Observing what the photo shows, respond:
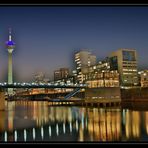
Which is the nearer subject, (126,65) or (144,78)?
(144,78)

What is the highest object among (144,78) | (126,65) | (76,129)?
(126,65)

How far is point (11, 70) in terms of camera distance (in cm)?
5809

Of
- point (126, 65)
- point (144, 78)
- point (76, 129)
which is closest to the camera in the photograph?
point (76, 129)

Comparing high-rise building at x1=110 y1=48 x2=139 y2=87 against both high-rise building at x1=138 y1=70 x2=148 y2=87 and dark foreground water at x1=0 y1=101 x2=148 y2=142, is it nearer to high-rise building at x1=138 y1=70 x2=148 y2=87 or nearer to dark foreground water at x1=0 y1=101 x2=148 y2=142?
high-rise building at x1=138 y1=70 x2=148 y2=87

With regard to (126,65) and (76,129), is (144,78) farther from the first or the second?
(76,129)

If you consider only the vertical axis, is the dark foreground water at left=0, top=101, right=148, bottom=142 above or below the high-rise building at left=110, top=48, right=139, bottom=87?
below

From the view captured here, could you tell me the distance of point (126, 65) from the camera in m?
49.8

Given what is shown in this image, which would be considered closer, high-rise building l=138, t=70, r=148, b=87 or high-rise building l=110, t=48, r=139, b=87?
high-rise building l=138, t=70, r=148, b=87

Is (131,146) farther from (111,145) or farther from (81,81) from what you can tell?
(81,81)

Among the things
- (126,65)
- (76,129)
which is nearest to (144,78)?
(126,65)

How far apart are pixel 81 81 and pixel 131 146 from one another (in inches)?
2021

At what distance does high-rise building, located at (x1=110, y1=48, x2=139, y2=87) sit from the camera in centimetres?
4912

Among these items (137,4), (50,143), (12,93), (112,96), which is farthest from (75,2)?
(12,93)

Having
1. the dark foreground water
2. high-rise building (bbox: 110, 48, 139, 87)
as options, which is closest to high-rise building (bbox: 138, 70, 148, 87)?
high-rise building (bbox: 110, 48, 139, 87)
